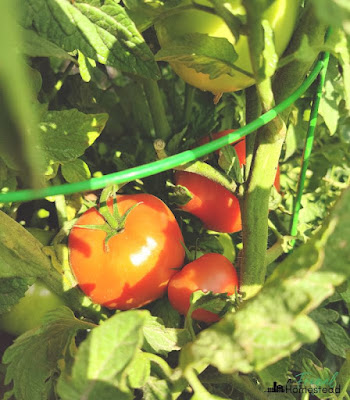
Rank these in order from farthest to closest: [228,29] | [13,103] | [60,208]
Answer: [60,208] → [228,29] → [13,103]

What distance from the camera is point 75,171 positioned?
71cm

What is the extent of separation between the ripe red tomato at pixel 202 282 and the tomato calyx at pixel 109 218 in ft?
0.36

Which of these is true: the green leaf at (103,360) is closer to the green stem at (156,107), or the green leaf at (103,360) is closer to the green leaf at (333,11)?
the green leaf at (333,11)

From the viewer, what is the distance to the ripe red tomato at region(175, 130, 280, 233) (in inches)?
30.4

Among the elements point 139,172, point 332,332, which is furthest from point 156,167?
point 332,332

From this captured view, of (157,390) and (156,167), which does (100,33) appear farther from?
(157,390)

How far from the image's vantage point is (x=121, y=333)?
443 millimetres

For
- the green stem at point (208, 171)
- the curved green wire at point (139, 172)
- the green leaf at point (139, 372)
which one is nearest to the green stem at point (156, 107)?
the green stem at point (208, 171)

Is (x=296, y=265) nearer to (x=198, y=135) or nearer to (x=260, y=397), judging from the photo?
(x=260, y=397)

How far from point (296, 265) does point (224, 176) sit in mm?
255

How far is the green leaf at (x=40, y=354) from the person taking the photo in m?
0.64

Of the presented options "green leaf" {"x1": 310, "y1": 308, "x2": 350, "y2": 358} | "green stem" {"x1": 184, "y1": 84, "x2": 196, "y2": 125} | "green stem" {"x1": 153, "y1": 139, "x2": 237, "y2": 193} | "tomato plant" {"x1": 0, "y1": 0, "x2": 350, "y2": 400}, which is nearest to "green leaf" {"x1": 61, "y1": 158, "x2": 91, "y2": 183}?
"tomato plant" {"x1": 0, "y1": 0, "x2": 350, "y2": 400}

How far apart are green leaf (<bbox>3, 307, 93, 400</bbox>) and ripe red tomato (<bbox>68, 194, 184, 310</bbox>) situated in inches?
2.6

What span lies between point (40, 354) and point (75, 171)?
0.25 meters
